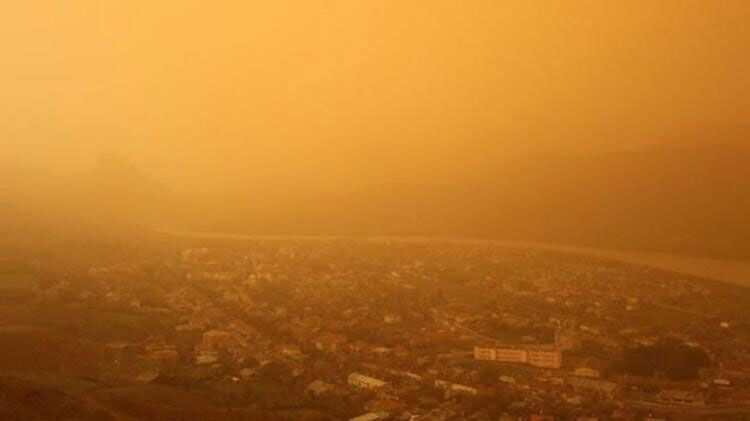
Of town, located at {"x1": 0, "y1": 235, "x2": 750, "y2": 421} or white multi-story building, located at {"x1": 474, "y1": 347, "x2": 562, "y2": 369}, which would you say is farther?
white multi-story building, located at {"x1": 474, "y1": 347, "x2": 562, "y2": 369}

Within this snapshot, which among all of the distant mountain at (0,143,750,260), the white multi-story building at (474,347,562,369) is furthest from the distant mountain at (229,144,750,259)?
the white multi-story building at (474,347,562,369)

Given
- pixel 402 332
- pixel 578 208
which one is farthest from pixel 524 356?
pixel 578 208

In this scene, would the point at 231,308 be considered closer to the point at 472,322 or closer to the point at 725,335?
the point at 472,322

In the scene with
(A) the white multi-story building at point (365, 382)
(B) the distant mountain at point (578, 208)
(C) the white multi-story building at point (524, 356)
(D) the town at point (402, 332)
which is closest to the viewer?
(D) the town at point (402, 332)

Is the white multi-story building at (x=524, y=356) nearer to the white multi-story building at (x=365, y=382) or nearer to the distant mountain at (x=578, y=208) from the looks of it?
the white multi-story building at (x=365, y=382)

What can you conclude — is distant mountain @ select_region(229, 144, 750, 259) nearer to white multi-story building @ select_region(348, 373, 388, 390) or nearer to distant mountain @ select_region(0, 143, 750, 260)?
distant mountain @ select_region(0, 143, 750, 260)

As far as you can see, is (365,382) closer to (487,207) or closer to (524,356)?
(524,356)

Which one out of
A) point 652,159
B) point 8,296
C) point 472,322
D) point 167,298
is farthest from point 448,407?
point 652,159

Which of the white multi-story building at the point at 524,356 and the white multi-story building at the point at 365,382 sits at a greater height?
the white multi-story building at the point at 524,356

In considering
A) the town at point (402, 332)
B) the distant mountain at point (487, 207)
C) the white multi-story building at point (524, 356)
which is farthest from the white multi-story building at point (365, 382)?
the distant mountain at point (487, 207)
